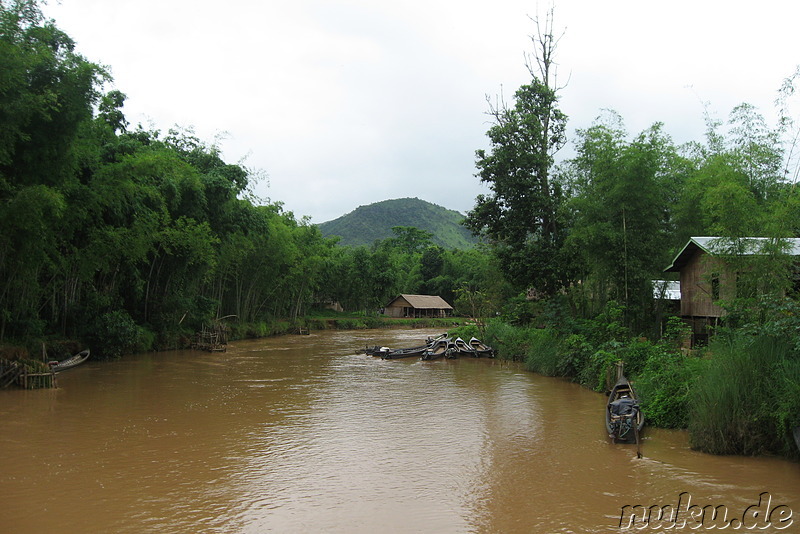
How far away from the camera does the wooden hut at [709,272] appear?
Result: 10.6 metres

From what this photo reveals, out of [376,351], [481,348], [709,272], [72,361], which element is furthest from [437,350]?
[72,361]

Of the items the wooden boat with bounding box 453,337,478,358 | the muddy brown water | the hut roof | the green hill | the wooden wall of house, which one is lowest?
the muddy brown water

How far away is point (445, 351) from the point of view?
2181 centimetres

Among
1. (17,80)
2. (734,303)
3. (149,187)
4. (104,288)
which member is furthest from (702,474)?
(104,288)

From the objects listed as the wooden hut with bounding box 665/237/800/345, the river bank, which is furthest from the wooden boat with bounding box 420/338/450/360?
the river bank

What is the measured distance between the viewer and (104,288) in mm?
19312

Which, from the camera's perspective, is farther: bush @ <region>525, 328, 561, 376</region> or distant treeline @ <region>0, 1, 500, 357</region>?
bush @ <region>525, 328, 561, 376</region>

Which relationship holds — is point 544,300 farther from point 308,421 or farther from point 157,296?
point 157,296

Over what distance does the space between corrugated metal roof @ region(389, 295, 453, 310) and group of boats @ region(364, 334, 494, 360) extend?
89.4 ft

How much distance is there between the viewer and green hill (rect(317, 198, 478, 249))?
105688mm

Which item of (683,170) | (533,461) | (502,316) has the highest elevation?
(683,170)

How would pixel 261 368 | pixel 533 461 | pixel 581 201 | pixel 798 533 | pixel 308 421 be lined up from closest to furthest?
pixel 798 533
pixel 533 461
pixel 308 421
pixel 581 201
pixel 261 368

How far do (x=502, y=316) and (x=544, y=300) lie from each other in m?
4.88

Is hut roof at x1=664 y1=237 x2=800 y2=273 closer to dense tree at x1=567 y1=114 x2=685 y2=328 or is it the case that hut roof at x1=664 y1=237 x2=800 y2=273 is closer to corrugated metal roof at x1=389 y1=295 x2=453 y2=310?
dense tree at x1=567 y1=114 x2=685 y2=328
